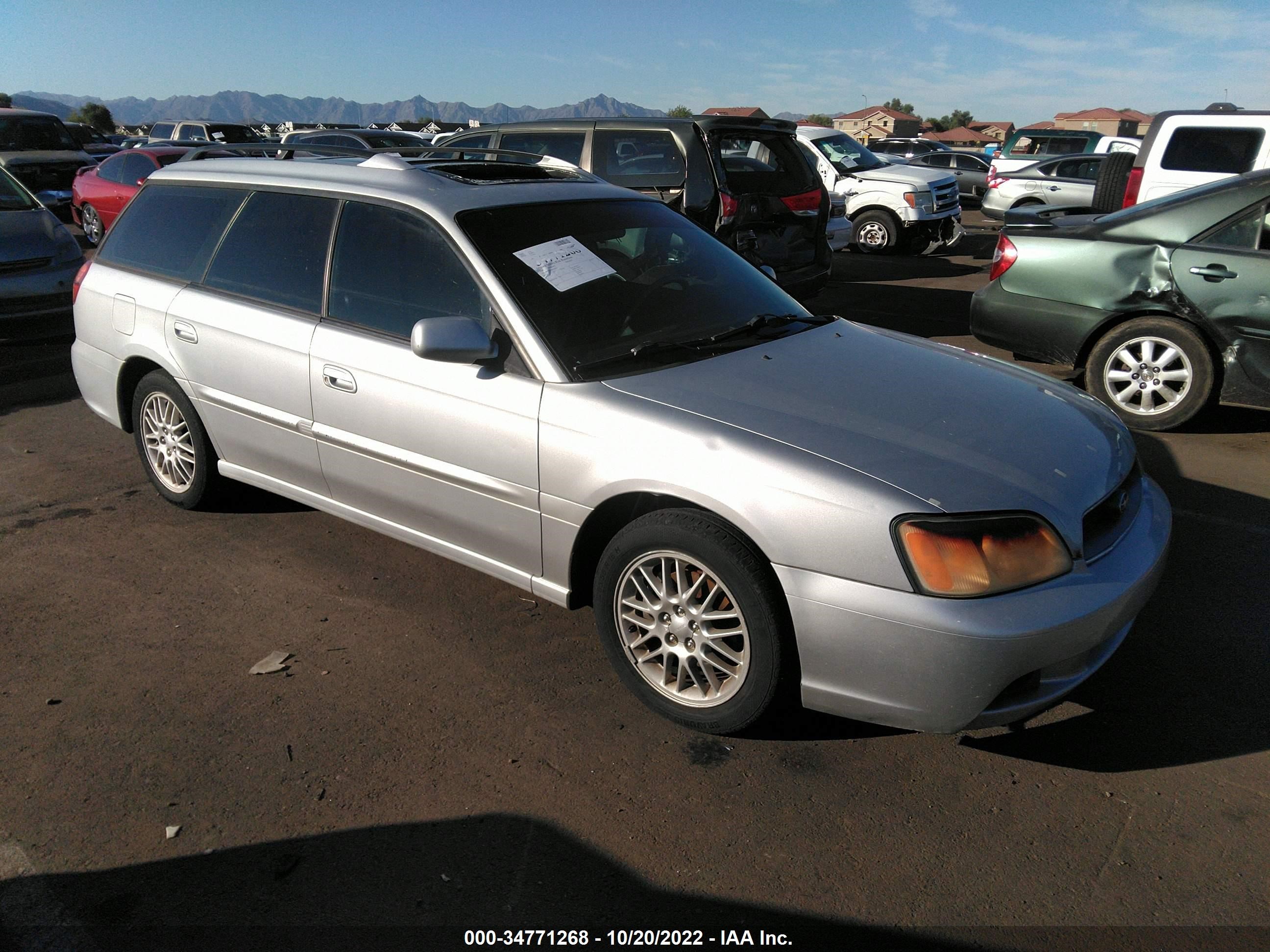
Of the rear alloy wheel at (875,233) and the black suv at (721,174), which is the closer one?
the black suv at (721,174)

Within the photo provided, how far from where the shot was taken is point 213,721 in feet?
10.3

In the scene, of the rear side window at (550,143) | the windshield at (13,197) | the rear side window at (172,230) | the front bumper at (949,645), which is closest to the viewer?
the front bumper at (949,645)

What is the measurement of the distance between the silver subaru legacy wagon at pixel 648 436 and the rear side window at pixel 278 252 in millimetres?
14

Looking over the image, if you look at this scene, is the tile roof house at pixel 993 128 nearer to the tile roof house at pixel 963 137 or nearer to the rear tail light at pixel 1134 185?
the tile roof house at pixel 963 137

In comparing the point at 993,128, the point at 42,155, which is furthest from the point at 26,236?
the point at 993,128

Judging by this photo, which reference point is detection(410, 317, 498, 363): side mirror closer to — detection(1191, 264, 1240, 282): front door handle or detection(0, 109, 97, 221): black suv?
detection(1191, 264, 1240, 282): front door handle

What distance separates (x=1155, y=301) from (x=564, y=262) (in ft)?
13.4

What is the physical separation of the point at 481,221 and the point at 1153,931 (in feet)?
9.97

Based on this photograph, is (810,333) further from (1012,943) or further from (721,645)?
(1012,943)

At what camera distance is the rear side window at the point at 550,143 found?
869cm

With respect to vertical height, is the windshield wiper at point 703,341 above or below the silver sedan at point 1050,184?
above

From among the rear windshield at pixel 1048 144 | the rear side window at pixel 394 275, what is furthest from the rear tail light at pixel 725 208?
the rear windshield at pixel 1048 144

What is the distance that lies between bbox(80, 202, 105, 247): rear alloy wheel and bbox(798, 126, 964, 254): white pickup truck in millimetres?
10419

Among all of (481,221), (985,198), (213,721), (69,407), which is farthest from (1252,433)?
(985,198)
